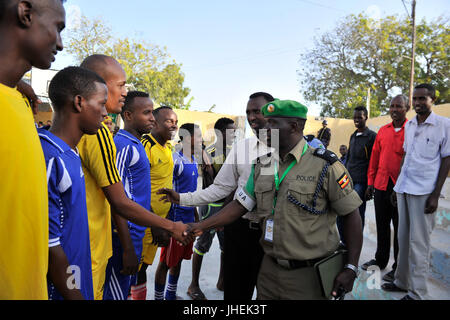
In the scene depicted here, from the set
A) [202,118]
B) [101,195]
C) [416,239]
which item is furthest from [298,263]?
[202,118]

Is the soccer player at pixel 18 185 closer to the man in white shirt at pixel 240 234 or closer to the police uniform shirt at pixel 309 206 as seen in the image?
the police uniform shirt at pixel 309 206

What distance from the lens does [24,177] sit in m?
0.70

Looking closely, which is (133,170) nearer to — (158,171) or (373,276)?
(158,171)

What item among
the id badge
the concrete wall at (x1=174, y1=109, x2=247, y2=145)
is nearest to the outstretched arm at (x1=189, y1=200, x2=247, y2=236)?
the id badge

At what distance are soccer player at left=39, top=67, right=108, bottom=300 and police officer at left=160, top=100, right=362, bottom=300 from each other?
1033 mm

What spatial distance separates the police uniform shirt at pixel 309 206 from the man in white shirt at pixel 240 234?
51cm

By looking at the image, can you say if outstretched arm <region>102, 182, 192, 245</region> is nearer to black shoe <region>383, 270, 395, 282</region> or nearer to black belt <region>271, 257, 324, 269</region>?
black belt <region>271, 257, 324, 269</region>

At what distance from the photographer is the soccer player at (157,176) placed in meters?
3.08

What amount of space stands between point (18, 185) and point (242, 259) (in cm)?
209

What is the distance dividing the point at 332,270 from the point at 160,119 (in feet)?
8.06

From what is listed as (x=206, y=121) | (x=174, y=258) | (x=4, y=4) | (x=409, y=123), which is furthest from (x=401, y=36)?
(x=4, y=4)

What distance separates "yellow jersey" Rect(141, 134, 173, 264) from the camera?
3.09 metres

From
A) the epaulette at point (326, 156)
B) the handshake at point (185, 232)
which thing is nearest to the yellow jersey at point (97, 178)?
the handshake at point (185, 232)

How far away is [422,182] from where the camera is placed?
3.48 m
